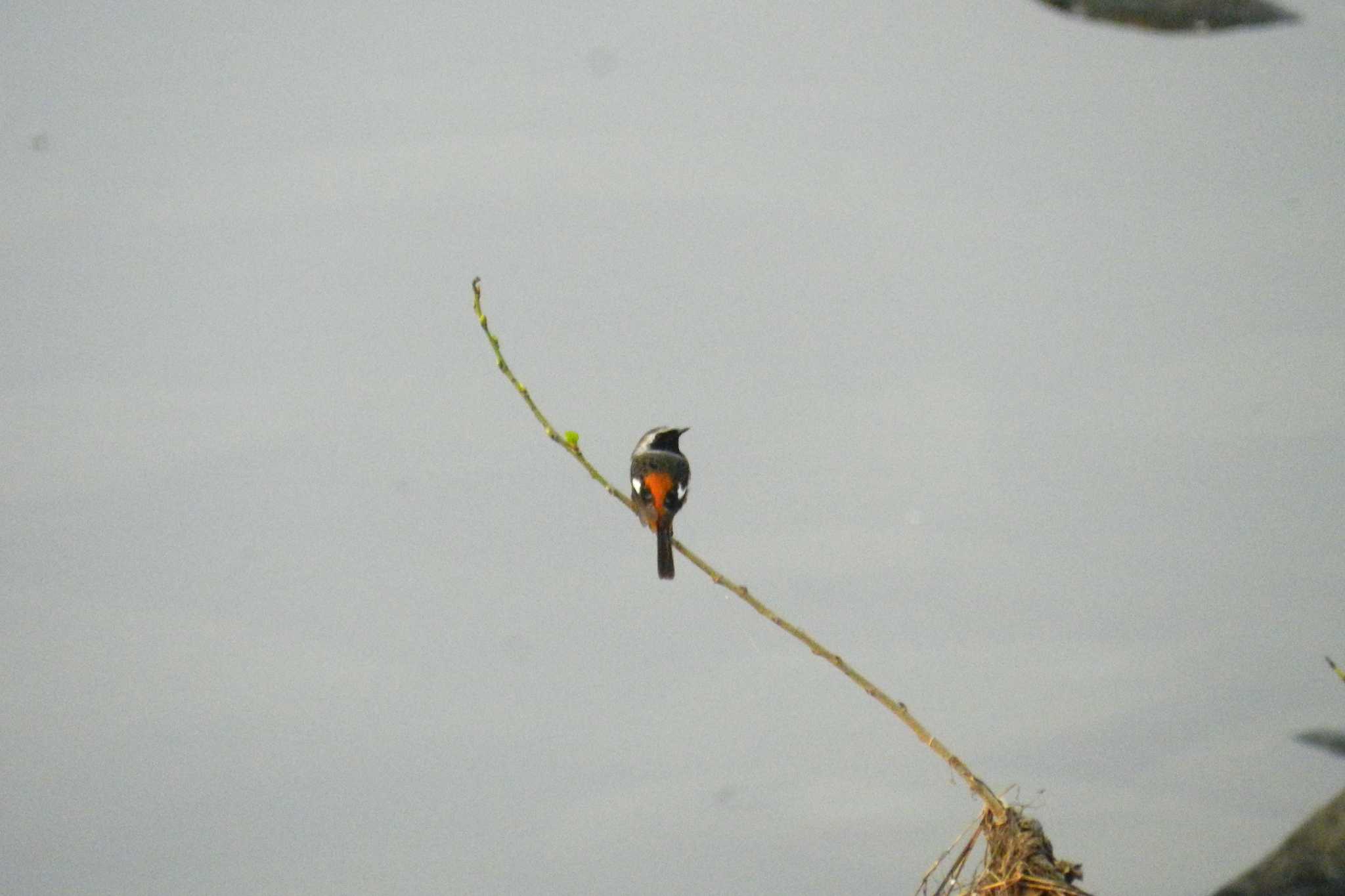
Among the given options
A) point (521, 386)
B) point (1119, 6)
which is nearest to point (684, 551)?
point (521, 386)

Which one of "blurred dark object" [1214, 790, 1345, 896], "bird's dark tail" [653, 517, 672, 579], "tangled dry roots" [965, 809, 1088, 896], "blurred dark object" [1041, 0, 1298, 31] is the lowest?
"blurred dark object" [1214, 790, 1345, 896]

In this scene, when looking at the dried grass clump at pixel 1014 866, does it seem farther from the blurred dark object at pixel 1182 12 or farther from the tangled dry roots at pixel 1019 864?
the blurred dark object at pixel 1182 12

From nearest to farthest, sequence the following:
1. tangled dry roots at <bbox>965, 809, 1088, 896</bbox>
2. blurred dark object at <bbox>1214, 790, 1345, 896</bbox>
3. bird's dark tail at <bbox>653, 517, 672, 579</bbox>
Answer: blurred dark object at <bbox>1214, 790, 1345, 896</bbox> → tangled dry roots at <bbox>965, 809, 1088, 896</bbox> → bird's dark tail at <bbox>653, 517, 672, 579</bbox>

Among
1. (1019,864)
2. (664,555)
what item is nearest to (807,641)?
(1019,864)

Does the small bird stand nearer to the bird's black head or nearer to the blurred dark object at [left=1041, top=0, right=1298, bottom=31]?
the bird's black head

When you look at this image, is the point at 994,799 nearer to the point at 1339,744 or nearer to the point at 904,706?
the point at 904,706

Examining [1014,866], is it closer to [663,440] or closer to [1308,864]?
[1308,864]

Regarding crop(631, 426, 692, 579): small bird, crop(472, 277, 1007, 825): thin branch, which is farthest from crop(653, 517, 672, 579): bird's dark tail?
crop(472, 277, 1007, 825): thin branch
